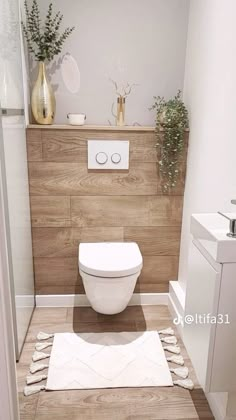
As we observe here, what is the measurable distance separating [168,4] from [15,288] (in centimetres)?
194

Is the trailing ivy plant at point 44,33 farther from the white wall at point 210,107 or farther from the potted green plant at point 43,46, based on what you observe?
the white wall at point 210,107

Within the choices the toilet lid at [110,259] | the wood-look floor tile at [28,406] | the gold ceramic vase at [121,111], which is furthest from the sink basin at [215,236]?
the wood-look floor tile at [28,406]

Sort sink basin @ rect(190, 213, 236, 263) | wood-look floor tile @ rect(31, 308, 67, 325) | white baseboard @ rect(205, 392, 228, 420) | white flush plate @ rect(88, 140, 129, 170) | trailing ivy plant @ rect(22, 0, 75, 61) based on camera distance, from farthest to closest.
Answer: wood-look floor tile @ rect(31, 308, 67, 325) → white flush plate @ rect(88, 140, 129, 170) → trailing ivy plant @ rect(22, 0, 75, 61) → white baseboard @ rect(205, 392, 228, 420) → sink basin @ rect(190, 213, 236, 263)

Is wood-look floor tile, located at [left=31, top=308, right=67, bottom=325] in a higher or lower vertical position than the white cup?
lower

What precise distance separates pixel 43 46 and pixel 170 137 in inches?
36.3

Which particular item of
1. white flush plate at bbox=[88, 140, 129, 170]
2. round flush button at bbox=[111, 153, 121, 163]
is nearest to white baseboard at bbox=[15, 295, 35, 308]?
white flush plate at bbox=[88, 140, 129, 170]

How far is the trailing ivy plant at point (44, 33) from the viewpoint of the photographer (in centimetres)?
197

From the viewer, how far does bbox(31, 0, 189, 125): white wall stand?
82.8 inches

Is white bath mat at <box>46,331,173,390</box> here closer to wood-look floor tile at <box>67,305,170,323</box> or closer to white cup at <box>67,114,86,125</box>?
wood-look floor tile at <box>67,305,170,323</box>

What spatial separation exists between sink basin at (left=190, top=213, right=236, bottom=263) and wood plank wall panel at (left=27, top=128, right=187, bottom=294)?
0.82 meters

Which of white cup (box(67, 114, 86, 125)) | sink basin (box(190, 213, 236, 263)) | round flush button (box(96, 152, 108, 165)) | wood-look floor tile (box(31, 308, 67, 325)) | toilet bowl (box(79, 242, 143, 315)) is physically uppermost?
white cup (box(67, 114, 86, 125))

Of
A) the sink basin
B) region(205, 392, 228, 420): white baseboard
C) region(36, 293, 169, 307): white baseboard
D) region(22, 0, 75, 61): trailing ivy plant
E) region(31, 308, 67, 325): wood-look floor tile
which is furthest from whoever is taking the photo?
region(36, 293, 169, 307): white baseboard

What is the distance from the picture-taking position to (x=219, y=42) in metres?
1.60

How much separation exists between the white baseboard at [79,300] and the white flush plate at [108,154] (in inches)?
36.6
